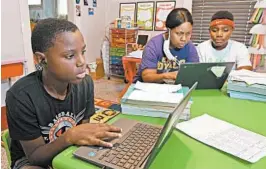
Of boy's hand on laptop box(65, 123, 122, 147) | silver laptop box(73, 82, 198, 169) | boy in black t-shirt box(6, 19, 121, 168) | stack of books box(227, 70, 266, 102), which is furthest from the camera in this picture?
stack of books box(227, 70, 266, 102)

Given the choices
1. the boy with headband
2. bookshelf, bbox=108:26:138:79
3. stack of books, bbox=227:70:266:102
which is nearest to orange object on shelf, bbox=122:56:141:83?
bookshelf, bbox=108:26:138:79

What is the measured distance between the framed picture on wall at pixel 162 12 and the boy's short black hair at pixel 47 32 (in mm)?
2924

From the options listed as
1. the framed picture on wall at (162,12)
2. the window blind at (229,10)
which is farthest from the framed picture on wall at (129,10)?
the window blind at (229,10)

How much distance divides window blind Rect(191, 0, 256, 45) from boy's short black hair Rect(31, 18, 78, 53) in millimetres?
2776

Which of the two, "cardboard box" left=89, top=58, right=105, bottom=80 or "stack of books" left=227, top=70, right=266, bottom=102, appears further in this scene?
"cardboard box" left=89, top=58, right=105, bottom=80

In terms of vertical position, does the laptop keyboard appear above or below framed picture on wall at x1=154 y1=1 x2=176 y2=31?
below

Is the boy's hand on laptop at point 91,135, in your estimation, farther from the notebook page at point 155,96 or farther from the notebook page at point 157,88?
the notebook page at point 157,88

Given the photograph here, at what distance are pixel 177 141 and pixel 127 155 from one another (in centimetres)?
21

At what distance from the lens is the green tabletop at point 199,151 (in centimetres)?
70

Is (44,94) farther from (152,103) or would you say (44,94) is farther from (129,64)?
(129,64)

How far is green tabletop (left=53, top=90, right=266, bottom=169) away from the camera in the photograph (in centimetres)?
70

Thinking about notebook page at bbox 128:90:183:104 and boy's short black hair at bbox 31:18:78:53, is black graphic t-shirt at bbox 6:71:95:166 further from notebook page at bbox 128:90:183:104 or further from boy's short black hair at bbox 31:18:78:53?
notebook page at bbox 128:90:183:104

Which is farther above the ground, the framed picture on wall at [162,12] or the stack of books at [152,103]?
the framed picture on wall at [162,12]

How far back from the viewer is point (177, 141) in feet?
2.70
